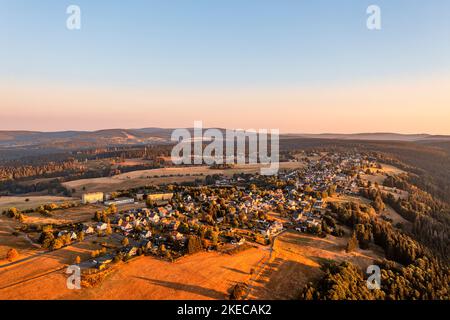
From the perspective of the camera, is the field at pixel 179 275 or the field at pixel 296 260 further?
the field at pixel 296 260

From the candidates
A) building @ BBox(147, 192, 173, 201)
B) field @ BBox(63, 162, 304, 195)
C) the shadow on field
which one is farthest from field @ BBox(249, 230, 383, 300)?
field @ BBox(63, 162, 304, 195)

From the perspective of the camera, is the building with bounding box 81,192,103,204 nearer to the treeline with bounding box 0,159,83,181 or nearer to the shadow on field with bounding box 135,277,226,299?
the shadow on field with bounding box 135,277,226,299

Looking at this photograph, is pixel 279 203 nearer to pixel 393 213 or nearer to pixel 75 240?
pixel 393 213

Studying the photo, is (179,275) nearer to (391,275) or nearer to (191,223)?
(191,223)

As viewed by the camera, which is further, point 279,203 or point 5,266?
point 279,203

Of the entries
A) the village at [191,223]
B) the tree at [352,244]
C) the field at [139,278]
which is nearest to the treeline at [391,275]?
the tree at [352,244]

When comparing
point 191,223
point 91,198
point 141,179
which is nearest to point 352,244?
point 191,223

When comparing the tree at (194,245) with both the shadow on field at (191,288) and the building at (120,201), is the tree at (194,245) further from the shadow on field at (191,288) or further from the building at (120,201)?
the building at (120,201)
